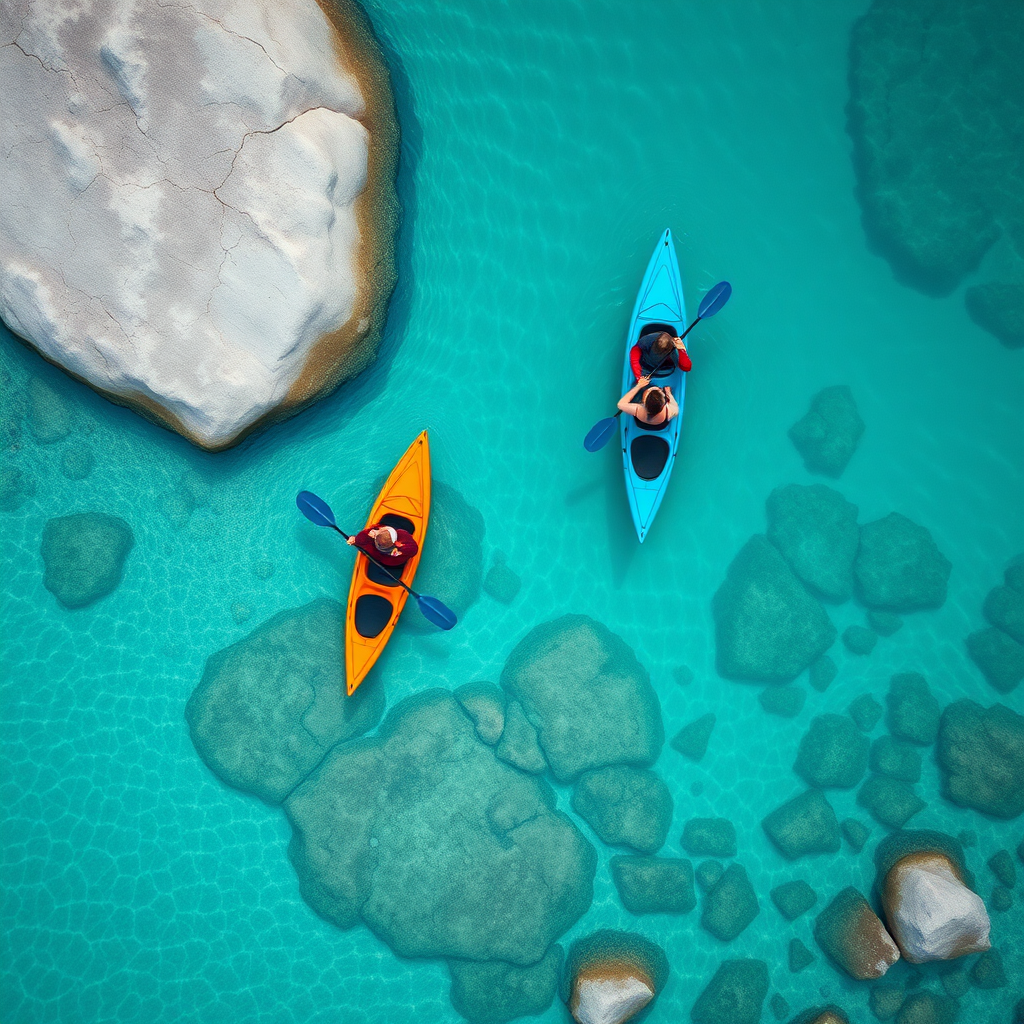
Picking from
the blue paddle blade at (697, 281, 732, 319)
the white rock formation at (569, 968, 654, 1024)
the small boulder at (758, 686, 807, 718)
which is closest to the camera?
the white rock formation at (569, 968, 654, 1024)

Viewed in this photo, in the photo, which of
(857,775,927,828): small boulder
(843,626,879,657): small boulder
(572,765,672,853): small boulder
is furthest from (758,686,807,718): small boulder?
(572,765,672,853): small boulder

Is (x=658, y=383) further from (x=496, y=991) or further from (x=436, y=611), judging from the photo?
(x=496, y=991)

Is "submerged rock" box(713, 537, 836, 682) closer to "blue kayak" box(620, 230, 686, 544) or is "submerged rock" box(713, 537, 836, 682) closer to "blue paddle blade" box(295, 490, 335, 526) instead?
"blue kayak" box(620, 230, 686, 544)

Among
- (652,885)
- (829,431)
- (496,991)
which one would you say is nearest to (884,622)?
(829,431)

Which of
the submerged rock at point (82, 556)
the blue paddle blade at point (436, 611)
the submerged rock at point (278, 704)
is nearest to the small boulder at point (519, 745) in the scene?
the blue paddle blade at point (436, 611)

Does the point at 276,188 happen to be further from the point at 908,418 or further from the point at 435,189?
the point at 908,418

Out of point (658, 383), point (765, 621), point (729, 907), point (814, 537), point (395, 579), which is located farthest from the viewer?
point (814, 537)

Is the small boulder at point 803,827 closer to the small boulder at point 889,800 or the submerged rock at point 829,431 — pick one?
the small boulder at point 889,800
